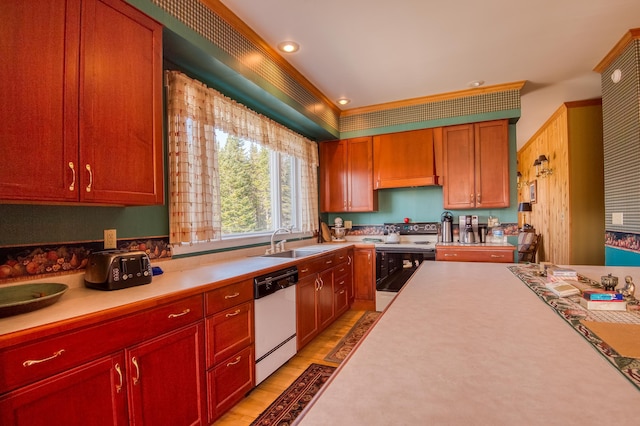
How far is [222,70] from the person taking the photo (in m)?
2.34

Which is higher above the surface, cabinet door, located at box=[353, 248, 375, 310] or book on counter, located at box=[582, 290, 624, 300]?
book on counter, located at box=[582, 290, 624, 300]

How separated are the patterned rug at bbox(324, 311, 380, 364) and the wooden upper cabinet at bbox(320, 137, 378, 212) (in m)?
1.40

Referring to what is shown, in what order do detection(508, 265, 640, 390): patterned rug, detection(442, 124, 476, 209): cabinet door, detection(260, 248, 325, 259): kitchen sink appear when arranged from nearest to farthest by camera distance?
detection(508, 265, 640, 390): patterned rug
detection(260, 248, 325, 259): kitchen sink
detection(442, 124, 476, 209): cabinet door

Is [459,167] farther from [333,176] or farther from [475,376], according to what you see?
[475,376]

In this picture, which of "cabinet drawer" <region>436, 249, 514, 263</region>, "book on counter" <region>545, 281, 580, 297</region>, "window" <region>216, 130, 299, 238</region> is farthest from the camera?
"cabinet drawer" <region>436, 249, 514, 263</region>

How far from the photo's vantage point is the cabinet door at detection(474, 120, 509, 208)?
12.0 ft

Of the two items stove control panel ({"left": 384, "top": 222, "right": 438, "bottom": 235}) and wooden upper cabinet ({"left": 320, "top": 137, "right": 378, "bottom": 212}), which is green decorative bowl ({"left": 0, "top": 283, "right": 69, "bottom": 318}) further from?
stove control panel ({"left": 384, "top": 222, "right": 438, "bottom": 235})

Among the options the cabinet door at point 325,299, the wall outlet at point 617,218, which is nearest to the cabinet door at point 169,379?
the cabinet door at point 325,299

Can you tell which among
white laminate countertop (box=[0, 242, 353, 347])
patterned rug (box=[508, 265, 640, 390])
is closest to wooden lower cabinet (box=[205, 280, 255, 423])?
white laminate countertop (box=[0, 242, 353, 347])

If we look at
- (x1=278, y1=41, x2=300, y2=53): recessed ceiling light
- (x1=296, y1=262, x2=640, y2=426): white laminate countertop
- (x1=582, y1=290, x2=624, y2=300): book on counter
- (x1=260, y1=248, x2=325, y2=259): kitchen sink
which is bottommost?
(x1=260, y1=248, x2=325, y2=259): kitchen sink

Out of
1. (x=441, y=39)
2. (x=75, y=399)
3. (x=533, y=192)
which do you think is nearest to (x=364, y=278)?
(x=441, y=39)

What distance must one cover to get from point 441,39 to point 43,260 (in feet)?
10.1

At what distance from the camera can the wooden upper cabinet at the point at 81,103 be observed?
3.92 feet

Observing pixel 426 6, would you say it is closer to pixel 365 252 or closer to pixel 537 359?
pixel 537 359
